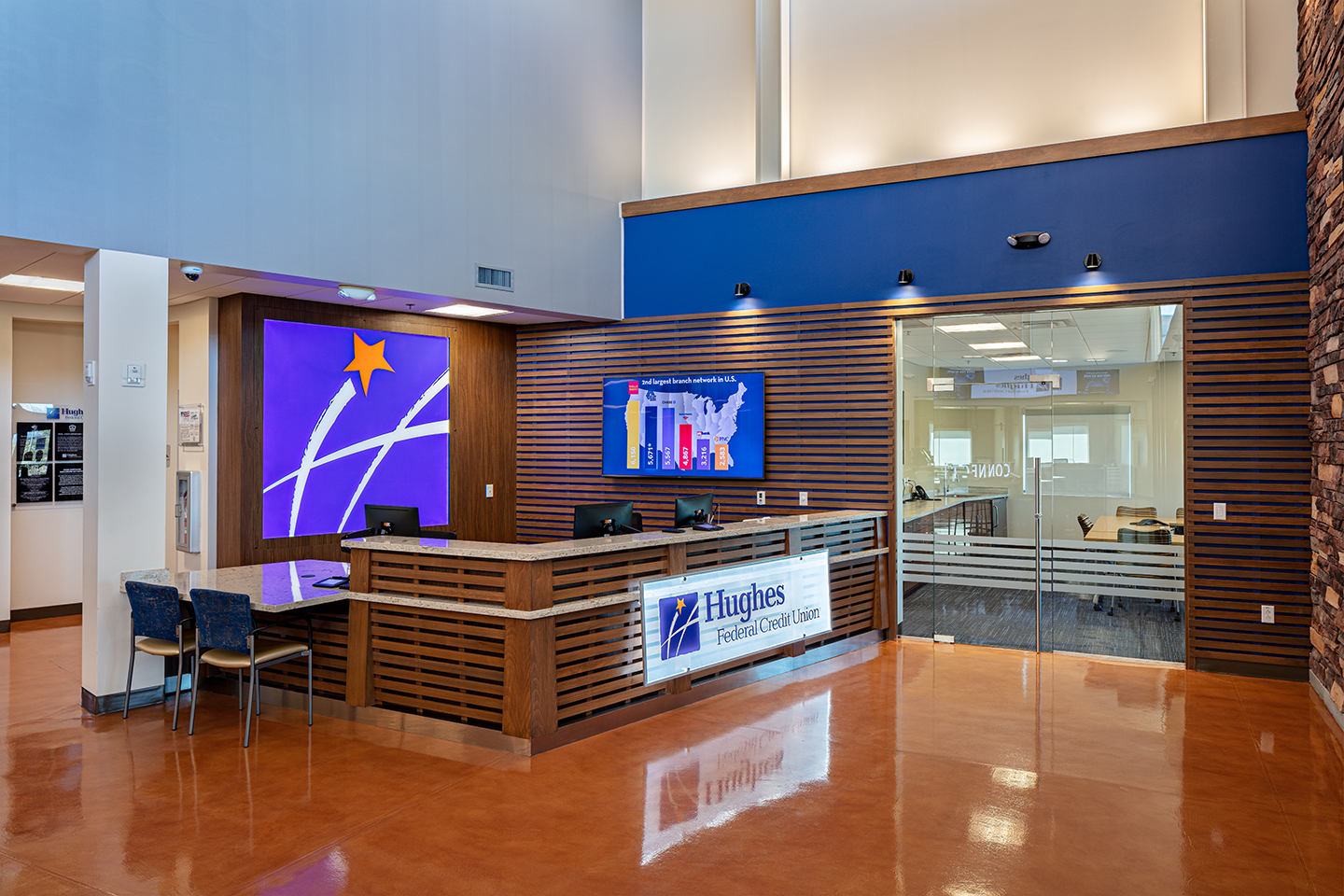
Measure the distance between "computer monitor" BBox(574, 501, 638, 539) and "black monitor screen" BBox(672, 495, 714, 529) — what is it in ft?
1.74

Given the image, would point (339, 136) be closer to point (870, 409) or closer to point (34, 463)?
point (34, 463)

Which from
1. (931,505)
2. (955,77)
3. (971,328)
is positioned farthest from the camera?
(955,77)

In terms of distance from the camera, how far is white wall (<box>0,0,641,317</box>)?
502cm

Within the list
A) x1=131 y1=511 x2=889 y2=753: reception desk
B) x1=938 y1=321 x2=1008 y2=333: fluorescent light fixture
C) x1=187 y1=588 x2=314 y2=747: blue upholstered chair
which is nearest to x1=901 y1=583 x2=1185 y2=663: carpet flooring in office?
x1=938 y1=321 x2=1008 y2=333: fluorescent light fixture

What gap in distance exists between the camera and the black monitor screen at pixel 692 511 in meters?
6.34

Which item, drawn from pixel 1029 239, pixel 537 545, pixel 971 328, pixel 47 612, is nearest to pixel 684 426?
pixel 971 328

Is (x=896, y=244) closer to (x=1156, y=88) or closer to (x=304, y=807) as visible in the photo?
(x=1156, y=88)

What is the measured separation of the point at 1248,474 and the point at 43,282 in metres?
9.05

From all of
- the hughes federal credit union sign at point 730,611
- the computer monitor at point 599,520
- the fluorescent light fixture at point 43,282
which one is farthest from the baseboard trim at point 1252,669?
the fluorescent light fixture at point 43,282

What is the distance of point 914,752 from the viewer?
469 cm

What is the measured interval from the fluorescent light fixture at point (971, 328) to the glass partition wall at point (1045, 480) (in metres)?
0.01

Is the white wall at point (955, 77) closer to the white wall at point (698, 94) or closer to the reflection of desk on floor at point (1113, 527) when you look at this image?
the white wall at point (698, 94)

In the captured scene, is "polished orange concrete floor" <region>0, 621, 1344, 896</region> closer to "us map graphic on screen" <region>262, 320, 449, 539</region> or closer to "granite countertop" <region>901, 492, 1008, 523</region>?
"granite countertop" <region>901, 492, 1008, 523</region>

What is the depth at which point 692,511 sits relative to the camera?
638 cm
